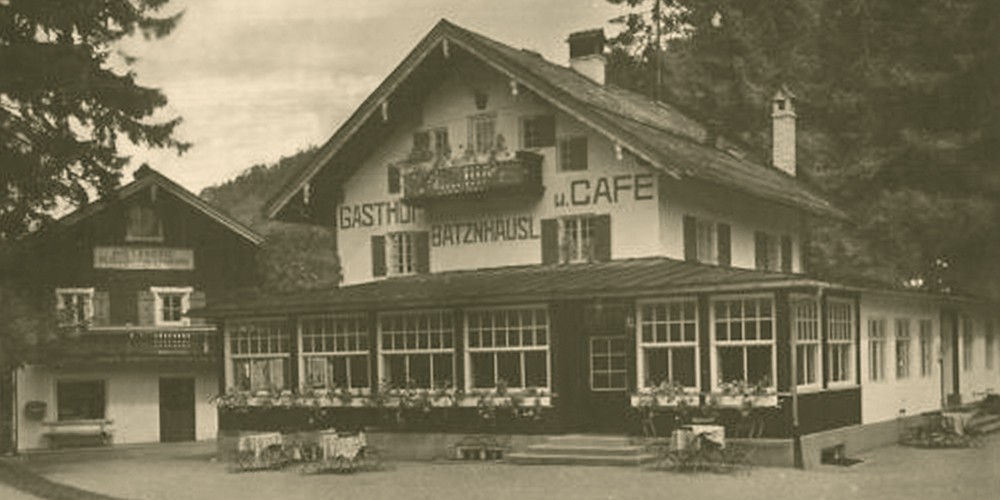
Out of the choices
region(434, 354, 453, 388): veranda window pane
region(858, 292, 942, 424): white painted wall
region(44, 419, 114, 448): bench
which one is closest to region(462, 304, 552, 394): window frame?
region(434, 354, 453, 388): veranda window pane

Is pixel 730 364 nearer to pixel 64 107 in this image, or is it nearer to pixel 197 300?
pixel 64 107

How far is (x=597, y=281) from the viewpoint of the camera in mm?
23969

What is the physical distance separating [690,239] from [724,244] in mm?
1848

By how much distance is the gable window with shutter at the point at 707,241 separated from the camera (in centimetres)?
2779

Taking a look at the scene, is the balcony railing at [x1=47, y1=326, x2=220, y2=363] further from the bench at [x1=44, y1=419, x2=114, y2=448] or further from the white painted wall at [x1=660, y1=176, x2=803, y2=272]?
the white painted wall at [x1=660, y1=176, x2=803, y2=272]

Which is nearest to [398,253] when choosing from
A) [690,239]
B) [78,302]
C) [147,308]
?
[690,239]

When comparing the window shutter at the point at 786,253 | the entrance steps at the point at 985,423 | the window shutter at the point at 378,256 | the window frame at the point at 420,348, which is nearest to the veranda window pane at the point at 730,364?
the window frame at the point at 420,348

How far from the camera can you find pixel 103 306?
38969 mm

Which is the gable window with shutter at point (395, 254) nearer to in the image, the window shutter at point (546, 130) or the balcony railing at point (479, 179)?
the balcony railing at point (479, 179)

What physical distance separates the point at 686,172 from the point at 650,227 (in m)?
1.75

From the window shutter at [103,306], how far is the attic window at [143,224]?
1.77m

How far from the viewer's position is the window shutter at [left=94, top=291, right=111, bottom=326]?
38.9 m

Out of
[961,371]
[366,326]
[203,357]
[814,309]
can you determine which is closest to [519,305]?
[366,326]

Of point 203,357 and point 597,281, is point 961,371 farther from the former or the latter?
point 203,357
